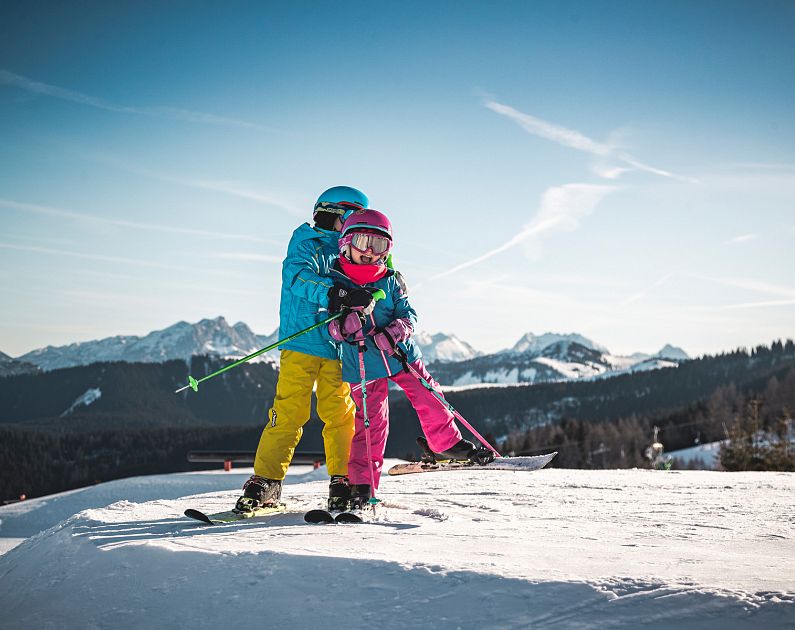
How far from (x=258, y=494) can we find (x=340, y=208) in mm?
2024

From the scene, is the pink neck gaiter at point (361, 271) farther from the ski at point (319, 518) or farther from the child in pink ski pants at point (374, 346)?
the ski at point (319, 518)

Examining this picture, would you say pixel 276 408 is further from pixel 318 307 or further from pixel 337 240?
pixel 337 240

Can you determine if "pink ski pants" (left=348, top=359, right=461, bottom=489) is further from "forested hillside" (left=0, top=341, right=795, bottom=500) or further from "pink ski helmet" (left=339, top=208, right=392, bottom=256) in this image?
"forested hillside" (left=0, top=341, right=795, bottom=500)

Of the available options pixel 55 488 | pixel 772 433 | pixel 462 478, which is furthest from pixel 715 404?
pixel 55 488

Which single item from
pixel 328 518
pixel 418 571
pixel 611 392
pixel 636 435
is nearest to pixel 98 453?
pixel 636 435

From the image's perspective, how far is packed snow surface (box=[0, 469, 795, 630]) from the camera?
193 cm

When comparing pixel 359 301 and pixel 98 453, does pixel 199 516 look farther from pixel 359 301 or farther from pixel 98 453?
pixel 98 453

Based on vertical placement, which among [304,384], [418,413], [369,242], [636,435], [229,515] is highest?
[369,242]

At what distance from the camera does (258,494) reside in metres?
4.09

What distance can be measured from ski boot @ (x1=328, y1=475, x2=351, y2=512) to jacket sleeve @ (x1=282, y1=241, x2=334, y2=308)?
1.17m

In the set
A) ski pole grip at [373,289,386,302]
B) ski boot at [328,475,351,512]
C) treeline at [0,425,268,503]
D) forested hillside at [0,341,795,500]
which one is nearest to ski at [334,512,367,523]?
ski boot at [328,475,351,512]

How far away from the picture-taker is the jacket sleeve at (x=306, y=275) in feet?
13.4

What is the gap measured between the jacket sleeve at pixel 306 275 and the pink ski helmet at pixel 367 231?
0.78 ft

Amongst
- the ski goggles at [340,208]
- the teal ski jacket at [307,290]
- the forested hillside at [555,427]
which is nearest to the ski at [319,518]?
the teal ski jacket at [307,290]
